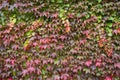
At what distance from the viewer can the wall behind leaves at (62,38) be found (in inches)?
181

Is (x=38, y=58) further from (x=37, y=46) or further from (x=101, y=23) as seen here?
(x=101, y=23)

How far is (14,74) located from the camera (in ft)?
15.9

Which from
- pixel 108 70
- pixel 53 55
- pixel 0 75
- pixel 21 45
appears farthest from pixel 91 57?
pixel 0 75

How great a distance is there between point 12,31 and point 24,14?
14.9 inches

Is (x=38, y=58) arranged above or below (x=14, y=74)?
above

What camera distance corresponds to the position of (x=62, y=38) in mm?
4582

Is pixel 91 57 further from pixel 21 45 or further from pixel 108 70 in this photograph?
pixel 21 45

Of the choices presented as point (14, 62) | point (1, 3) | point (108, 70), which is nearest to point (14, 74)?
point (14, 62)

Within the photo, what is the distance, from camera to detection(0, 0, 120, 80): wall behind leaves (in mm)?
4598

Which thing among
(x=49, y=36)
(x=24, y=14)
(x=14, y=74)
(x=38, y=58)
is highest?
(x=24, y=14)

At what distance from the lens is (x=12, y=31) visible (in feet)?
15.5

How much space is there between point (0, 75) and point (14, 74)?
261 mm

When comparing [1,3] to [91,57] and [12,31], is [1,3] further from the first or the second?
[91,57]

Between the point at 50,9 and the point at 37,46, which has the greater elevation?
the point at 50,9
